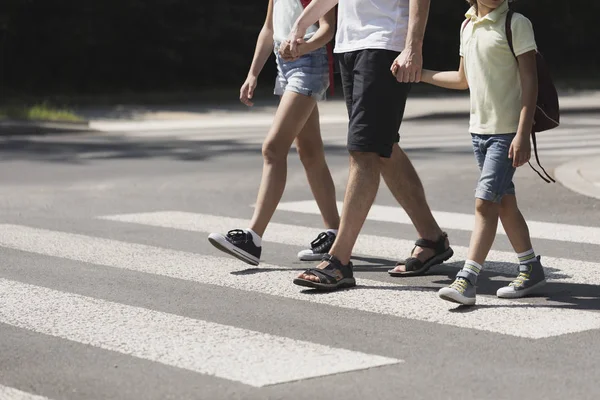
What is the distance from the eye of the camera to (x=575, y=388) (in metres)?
4.41

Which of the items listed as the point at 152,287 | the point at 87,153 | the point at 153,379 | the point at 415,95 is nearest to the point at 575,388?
the point at 153,379

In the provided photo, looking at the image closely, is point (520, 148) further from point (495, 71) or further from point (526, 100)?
point (495, 71)

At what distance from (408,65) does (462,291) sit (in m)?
1.08

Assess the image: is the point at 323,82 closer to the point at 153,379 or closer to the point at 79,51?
the point at 153,379

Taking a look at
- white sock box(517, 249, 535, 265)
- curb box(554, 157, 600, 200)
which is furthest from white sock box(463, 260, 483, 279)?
curb box(554, 157, 600, 200)

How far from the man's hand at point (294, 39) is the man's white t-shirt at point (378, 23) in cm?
42

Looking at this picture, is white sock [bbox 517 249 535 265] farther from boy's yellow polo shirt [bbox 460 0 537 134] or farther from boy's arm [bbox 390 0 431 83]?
boy's arm [bbox 390 0 431 83]

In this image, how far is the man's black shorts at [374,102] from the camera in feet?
Answer: 20.5

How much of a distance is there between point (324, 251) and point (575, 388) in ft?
10.5

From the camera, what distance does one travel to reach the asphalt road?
4.56m

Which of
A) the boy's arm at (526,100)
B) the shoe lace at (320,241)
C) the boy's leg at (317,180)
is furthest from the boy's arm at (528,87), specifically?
the shoe lace at (320,241)

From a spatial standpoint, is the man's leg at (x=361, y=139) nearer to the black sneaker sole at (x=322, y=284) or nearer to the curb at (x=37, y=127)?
the black sneaker sole at (x=322, y=284)

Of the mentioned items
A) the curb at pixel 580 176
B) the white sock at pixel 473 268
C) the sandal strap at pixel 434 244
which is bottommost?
the curb at pixel 580 176

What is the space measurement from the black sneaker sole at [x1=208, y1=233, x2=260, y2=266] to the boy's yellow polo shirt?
1569 mm
